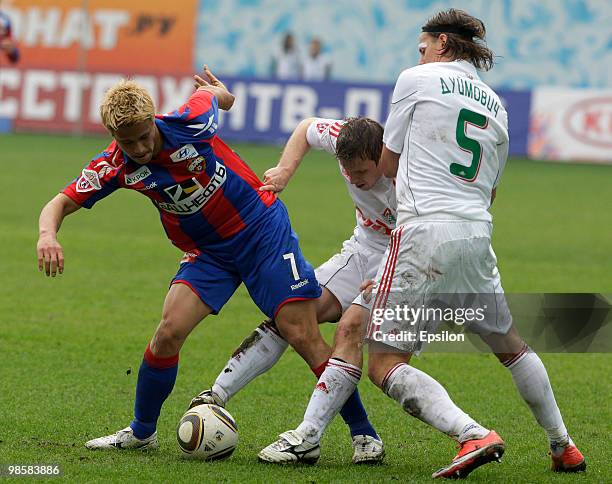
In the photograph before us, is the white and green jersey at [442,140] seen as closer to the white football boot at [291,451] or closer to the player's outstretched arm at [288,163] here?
the player's outstretched arm at [288,163]

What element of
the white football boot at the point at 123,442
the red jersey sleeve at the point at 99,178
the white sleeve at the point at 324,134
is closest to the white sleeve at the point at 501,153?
the white sleeve at the point at 324,134

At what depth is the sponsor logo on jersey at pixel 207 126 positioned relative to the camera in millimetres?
5602

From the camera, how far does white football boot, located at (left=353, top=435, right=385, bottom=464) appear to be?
5648 mm

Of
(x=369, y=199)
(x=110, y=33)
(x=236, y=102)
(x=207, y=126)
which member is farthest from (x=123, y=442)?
(x=110, y=33)

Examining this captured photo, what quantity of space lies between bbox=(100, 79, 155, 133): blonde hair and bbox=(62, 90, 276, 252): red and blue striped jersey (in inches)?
7.6

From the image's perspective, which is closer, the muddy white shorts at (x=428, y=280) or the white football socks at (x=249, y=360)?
the muddy white shorts at (x=428, y=280)

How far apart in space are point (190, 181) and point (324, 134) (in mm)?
743

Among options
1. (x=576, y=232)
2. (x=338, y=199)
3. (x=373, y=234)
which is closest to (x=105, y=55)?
(x=338, y=199)

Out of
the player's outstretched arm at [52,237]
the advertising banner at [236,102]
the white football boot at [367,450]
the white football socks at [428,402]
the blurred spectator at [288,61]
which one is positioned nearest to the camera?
the white football socks at [428,402]

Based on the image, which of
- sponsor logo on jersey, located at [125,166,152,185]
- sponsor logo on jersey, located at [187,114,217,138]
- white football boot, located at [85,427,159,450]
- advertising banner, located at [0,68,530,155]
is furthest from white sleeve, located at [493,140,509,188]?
advertising banner, located at [0,68,530,155]

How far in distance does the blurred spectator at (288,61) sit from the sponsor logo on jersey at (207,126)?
21.8 metres

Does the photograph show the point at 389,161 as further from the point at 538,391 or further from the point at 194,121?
the point at 538,391

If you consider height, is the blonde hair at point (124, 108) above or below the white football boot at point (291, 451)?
above

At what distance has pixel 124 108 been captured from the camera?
17.3ft
